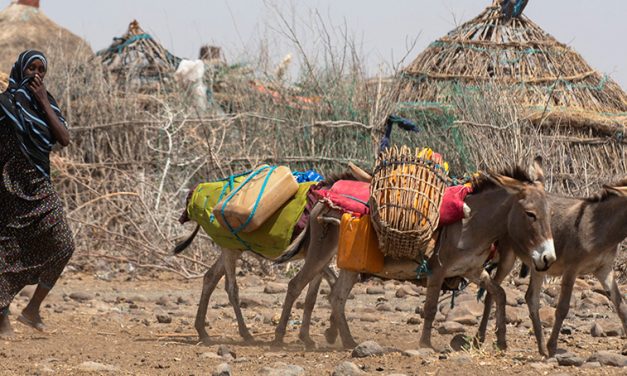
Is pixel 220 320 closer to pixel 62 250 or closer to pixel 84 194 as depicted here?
pixel 62 250

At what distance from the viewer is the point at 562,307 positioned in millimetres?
7277

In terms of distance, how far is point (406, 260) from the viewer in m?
7.55

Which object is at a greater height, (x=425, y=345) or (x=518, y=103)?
(x=518, y=103)

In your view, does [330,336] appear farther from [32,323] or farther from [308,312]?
[32,323]

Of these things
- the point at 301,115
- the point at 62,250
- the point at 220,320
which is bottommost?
the point at 220,320

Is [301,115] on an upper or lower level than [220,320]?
upper

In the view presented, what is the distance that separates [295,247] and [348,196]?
69 cm

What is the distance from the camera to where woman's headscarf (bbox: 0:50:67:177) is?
7625mm

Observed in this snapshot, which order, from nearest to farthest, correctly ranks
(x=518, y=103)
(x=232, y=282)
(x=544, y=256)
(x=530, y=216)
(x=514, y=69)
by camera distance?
(x=544, y=256), (x=530, y=216), (x=232, y=282), (x=518, y=103), (x=514, y=69)

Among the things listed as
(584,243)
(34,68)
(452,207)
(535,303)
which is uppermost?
(34,68)

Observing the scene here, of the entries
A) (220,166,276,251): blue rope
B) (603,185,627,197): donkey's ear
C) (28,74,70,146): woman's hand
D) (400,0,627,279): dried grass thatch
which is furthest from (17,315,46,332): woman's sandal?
(400,0,627,279): dried grass thatch

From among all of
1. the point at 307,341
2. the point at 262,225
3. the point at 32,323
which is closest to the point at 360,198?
the point at 262,225

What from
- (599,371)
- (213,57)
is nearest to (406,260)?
(599,371)

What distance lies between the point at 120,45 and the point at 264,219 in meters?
11.6
